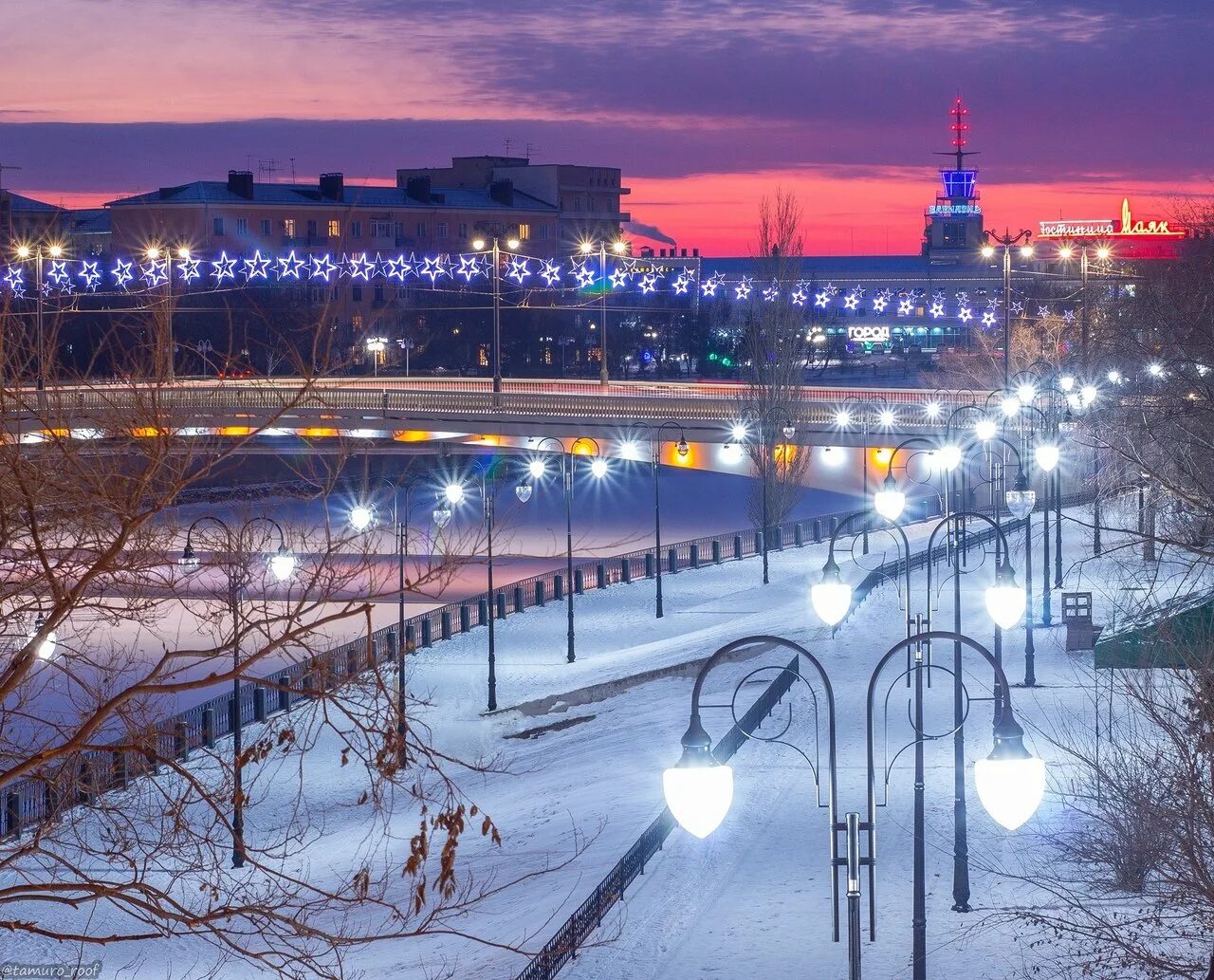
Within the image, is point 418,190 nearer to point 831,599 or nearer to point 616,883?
point 616,883

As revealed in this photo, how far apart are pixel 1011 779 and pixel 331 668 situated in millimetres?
4926

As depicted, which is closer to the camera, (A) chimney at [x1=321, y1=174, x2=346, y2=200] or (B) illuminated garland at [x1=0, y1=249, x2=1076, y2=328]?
(B) illuminated garland at [x1=0, y1=249, x2=1076, y2=328]

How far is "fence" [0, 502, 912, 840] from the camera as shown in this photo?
11883mm

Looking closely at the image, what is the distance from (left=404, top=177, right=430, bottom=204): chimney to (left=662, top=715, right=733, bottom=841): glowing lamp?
93.7 meters

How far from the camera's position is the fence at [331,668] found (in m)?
11.9

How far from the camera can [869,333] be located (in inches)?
4395

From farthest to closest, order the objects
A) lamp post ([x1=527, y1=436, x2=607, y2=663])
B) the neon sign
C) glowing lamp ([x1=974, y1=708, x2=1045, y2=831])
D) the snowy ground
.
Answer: the neon sign → lamp post ([x1=527, y1=436, x2=607, y2=663]) → the snowy ground → glowing lamp ([x1=974, y1=708, x2=1045, y2=831])

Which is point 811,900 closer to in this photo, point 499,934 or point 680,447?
point 499,934

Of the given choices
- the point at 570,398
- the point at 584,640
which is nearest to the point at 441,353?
the point at 570,398

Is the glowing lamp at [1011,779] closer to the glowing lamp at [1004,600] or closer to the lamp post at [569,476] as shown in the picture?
Result: the glowing lamp at [1004,600]

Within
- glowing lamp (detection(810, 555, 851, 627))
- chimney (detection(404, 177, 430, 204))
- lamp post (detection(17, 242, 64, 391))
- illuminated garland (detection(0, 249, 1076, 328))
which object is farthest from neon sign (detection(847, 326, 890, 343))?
glowing lamp (detection(810, 555, 851, 627))

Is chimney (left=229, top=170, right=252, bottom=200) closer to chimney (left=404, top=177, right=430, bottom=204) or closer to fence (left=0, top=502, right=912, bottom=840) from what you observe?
chimney (left=404, top=177, right=430, bottom=204)

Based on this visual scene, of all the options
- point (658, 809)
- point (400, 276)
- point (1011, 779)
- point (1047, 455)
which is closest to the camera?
point (1011, 779)

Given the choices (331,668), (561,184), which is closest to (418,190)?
(561,184)
